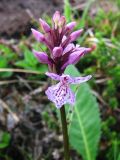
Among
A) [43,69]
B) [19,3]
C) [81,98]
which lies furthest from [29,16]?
[81,98]

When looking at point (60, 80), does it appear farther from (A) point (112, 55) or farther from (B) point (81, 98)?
(A) point (112, 55)

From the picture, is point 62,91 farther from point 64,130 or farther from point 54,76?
point 64,130

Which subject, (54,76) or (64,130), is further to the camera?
(64,130)

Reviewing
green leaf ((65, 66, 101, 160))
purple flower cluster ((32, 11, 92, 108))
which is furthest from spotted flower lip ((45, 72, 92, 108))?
green leaf ((65, 66, 101, 160))

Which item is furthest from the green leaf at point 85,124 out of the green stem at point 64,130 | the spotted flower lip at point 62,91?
the spotted flower lip at point 62,91

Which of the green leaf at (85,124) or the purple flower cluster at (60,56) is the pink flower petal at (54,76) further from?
the green leaf at (85,124)

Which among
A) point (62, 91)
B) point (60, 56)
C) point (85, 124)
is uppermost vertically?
point (60, 56)

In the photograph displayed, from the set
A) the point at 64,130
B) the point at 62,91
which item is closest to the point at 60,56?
the point at 62,91
